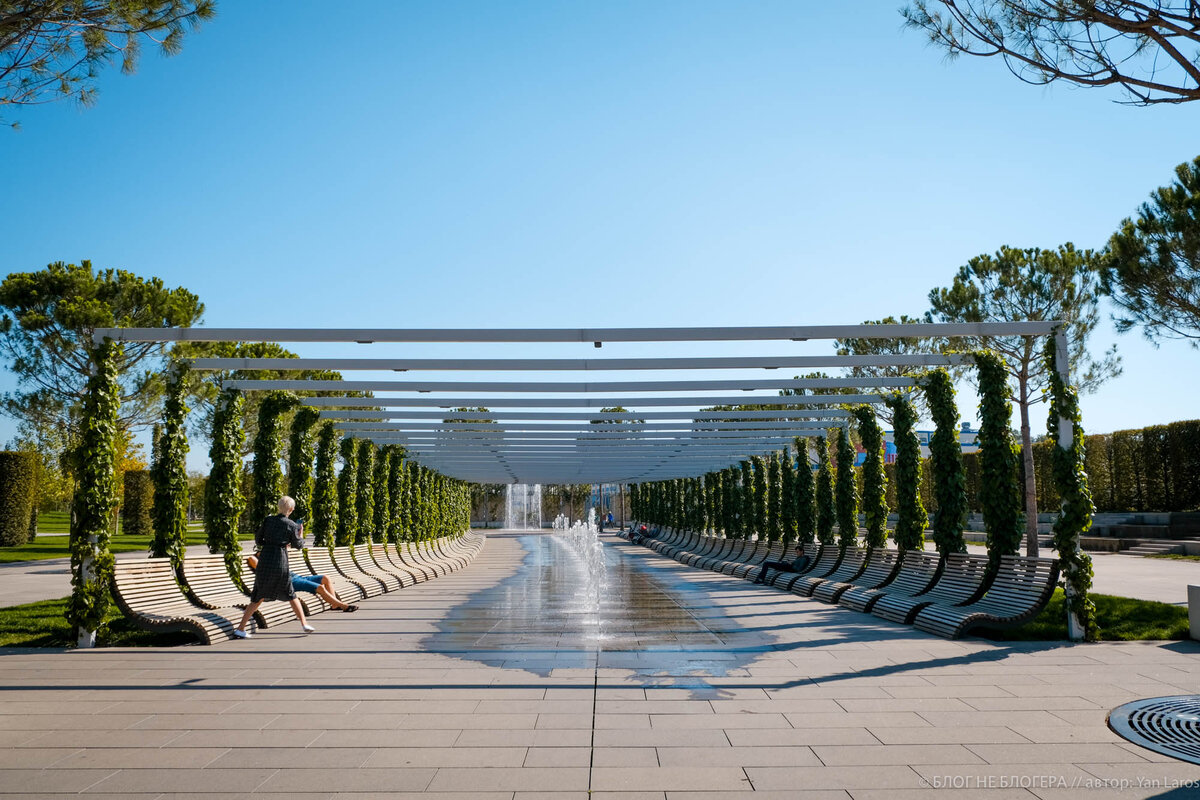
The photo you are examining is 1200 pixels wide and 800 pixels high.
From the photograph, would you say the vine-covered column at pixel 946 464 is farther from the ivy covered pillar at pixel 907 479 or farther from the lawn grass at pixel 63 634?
the lawn grass at pixel 63 634

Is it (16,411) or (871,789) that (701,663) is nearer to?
(871,789)

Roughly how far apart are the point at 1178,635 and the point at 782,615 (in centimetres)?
415

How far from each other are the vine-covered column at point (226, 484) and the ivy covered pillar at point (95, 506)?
170 cm

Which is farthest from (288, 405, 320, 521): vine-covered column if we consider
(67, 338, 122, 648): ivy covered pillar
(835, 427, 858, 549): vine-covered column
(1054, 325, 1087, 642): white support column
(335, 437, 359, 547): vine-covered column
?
(1054, 325, 1087, 642): white support column

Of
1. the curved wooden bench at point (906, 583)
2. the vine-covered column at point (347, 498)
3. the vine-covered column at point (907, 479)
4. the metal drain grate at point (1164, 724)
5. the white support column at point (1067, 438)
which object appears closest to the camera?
the metal drain grate at point (1164, 724)

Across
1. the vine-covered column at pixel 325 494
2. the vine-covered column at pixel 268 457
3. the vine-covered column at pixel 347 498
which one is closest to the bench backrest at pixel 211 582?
the vine-covered column at pixel 268 457

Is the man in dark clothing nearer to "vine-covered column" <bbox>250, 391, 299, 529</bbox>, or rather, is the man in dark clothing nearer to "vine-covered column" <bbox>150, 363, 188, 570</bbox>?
"vine-covered column" <bbox>150, 363, 188, 570</bbox>

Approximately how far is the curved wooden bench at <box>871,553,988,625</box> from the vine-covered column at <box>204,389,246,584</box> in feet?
26.3

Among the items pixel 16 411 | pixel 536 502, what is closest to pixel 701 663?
pixel 16 411

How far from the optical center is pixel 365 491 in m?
16.6

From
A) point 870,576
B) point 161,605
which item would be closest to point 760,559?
point 870,576

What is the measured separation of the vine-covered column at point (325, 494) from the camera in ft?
46.4

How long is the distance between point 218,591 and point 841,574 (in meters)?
9.13

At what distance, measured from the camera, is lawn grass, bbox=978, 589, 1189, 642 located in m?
8.33
